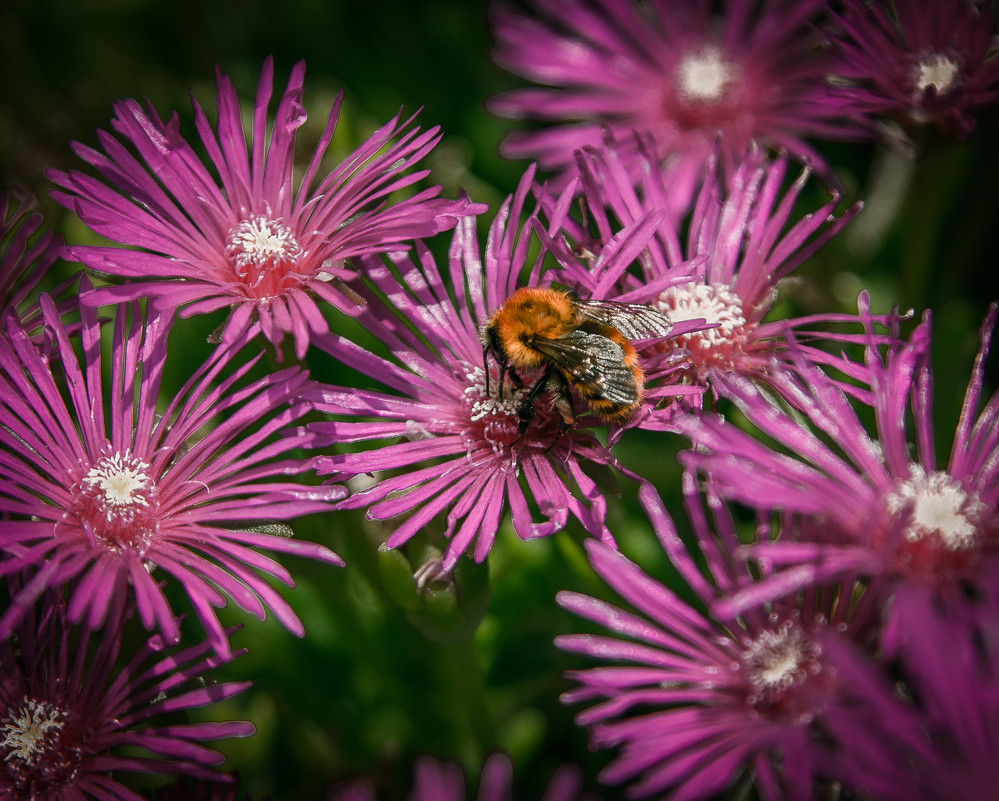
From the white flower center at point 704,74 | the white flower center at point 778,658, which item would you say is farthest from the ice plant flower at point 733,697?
the white flower center at point 704,74

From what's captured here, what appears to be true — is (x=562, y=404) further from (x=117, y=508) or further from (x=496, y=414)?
(x=117, y=508)

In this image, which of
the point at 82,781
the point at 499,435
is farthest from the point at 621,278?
the point at 82,781

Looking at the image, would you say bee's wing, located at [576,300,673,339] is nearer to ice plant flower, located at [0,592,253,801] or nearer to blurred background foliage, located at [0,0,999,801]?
blurred background foliage, located at [0,0,999,801]

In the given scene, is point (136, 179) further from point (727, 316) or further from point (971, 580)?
point (971, 580)

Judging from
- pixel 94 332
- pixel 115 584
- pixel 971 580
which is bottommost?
pixel 115 584

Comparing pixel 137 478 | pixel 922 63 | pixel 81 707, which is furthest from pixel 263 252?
pixel 922 63

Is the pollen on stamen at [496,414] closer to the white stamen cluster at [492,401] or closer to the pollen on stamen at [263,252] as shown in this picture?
the white stamen cluster at [492,401]

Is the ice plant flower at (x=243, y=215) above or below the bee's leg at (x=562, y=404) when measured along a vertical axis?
Answer: above
